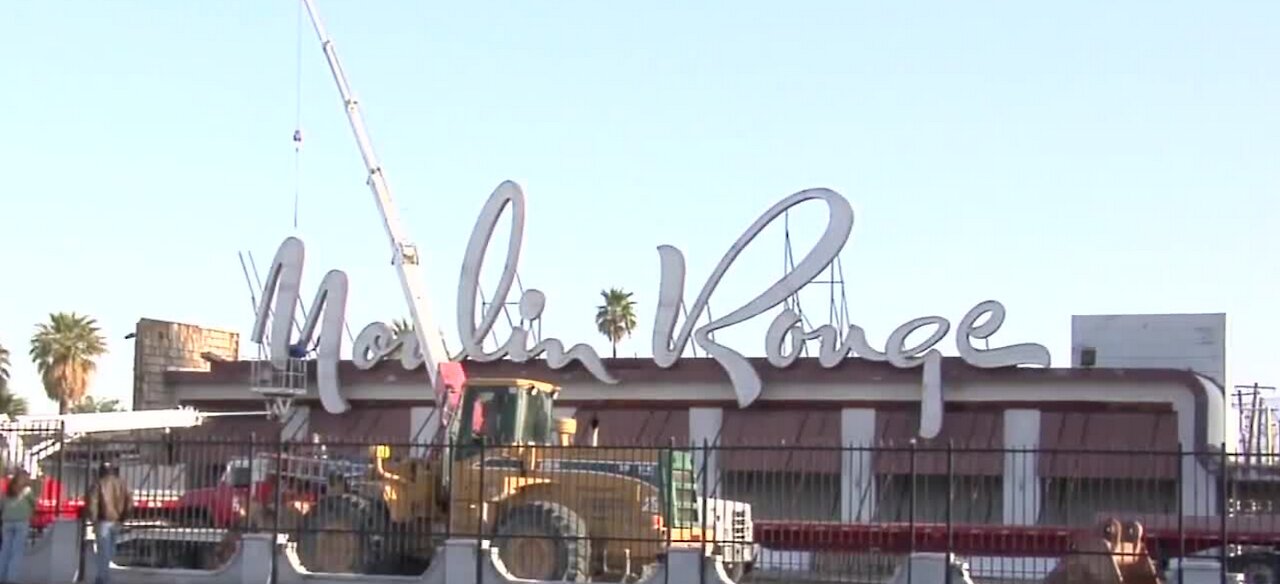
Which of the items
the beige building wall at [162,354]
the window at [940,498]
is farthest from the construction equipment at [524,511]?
the beige building wall at [162,354]

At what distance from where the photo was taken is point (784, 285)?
4375 cm

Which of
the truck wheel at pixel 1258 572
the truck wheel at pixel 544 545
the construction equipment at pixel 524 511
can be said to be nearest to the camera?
the truck wheel at pixel 544 545

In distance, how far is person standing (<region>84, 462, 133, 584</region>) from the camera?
2500 cm

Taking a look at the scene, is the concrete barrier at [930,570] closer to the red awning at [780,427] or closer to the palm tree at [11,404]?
the red awning at [780,427]

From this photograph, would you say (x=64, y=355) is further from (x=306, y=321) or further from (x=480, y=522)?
(x=480, y=522)

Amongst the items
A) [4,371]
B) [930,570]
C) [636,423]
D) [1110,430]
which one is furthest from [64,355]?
[930,570]

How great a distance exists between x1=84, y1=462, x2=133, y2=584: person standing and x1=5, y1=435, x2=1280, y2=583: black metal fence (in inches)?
35.2

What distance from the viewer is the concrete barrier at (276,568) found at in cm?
2369

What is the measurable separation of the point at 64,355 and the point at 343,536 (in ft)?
151

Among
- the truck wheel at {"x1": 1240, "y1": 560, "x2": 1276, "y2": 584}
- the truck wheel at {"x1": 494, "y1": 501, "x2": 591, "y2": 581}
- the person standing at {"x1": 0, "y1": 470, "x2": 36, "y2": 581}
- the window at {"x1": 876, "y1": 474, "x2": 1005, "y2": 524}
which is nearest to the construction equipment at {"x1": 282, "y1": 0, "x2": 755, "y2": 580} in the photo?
the truck wheel at {"x1": 494, "y1": 501, "x2": 591, "y2": 581}

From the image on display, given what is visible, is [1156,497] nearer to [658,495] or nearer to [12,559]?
[658,495]

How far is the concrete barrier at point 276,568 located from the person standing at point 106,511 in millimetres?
898

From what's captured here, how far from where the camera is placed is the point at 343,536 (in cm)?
2598

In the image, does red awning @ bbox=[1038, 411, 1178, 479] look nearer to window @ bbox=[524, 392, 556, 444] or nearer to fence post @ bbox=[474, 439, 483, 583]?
window @ bbox=[524, 392, 556, 444]
